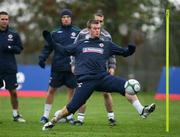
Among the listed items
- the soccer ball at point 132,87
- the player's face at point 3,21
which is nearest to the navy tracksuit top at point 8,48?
the player's face at point 3,21

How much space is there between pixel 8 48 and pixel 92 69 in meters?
3.09

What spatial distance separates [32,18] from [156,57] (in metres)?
11.4

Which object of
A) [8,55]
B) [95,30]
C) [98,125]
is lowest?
[98,125]

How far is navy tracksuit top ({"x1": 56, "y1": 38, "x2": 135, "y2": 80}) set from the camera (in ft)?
40.2

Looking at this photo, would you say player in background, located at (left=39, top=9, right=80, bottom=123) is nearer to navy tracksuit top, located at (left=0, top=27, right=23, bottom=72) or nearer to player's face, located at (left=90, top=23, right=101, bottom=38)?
navy tracksuit top, located at (left=0, top=27, right=23, bottom=72)

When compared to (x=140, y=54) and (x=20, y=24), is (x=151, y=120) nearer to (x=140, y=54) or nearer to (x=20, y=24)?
(x=140, y=54)

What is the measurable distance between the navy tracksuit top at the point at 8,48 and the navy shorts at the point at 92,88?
2931 mm

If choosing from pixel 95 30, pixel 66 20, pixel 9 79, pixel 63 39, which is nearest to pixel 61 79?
pixel 63 39

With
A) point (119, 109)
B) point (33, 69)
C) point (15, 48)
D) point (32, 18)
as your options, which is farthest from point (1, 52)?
point (32, 18)

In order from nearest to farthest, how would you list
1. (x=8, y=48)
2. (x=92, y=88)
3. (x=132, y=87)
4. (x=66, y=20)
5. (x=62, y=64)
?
(x=132, y=87) < (x=92, y=88) < (x=66, y=20) < (x=62, y=64) < (x=8, y=48)

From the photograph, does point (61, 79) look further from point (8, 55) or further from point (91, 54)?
point (91, 54)

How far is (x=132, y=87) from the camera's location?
39.1ft

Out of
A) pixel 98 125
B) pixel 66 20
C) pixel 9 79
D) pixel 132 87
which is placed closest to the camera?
pixel 132 87

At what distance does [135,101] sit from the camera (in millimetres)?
12070
